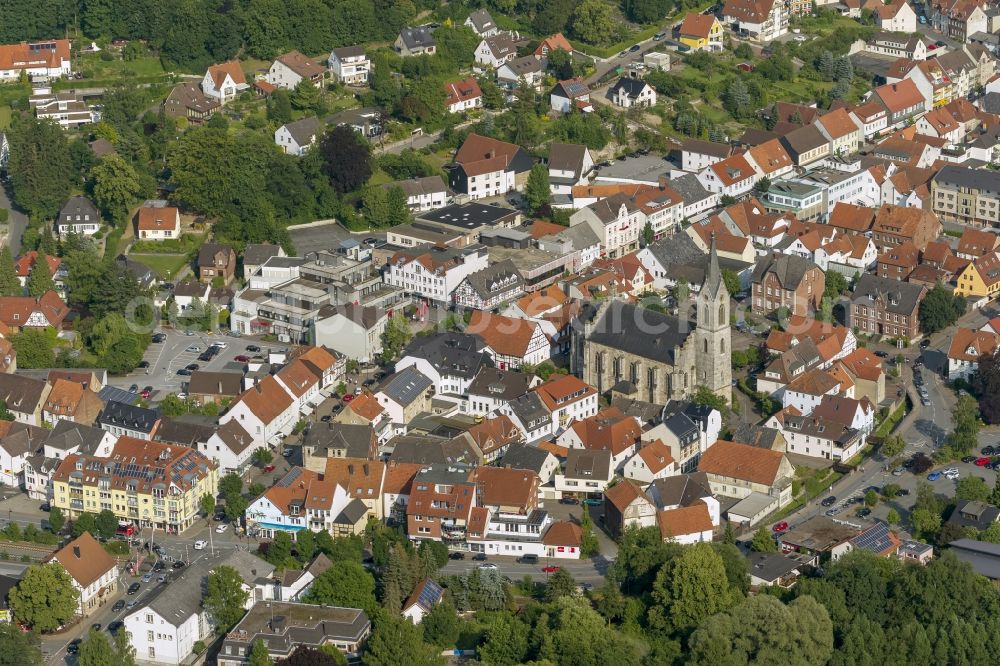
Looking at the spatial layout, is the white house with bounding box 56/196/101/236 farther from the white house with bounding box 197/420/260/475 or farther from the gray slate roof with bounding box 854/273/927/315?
the gray slate roof with bounding box 854/273/927/315

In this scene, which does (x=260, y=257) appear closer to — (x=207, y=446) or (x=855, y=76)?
(x=207, y=446)

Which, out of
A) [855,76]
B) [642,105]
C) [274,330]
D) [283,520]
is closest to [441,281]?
[274,330]

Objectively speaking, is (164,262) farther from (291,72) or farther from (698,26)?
(698,26)

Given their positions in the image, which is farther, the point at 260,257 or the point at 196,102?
the point at 196,102

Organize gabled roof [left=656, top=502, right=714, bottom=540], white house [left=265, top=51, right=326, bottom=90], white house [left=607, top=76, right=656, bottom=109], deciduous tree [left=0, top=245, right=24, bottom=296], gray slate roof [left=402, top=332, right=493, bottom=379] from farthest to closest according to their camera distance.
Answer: white house [left=607, top=76, right=656, bottom=109] < white house [left=265, top=51, right=326, bottom=90] < deciduous tree [left=0, top=245, right=24, bottom=296] < gray slate roof [left=402, top=332, right=493, bottom=379] < gabled roof [left=656, top=502, right=714, bottom=540]

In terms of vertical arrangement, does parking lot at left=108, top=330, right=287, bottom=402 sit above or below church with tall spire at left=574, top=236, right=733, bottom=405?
below

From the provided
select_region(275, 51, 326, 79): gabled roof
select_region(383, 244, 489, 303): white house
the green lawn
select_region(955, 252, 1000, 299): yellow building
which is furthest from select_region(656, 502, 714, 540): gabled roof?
select_region(275, 51, 326, 79): gabled roof
